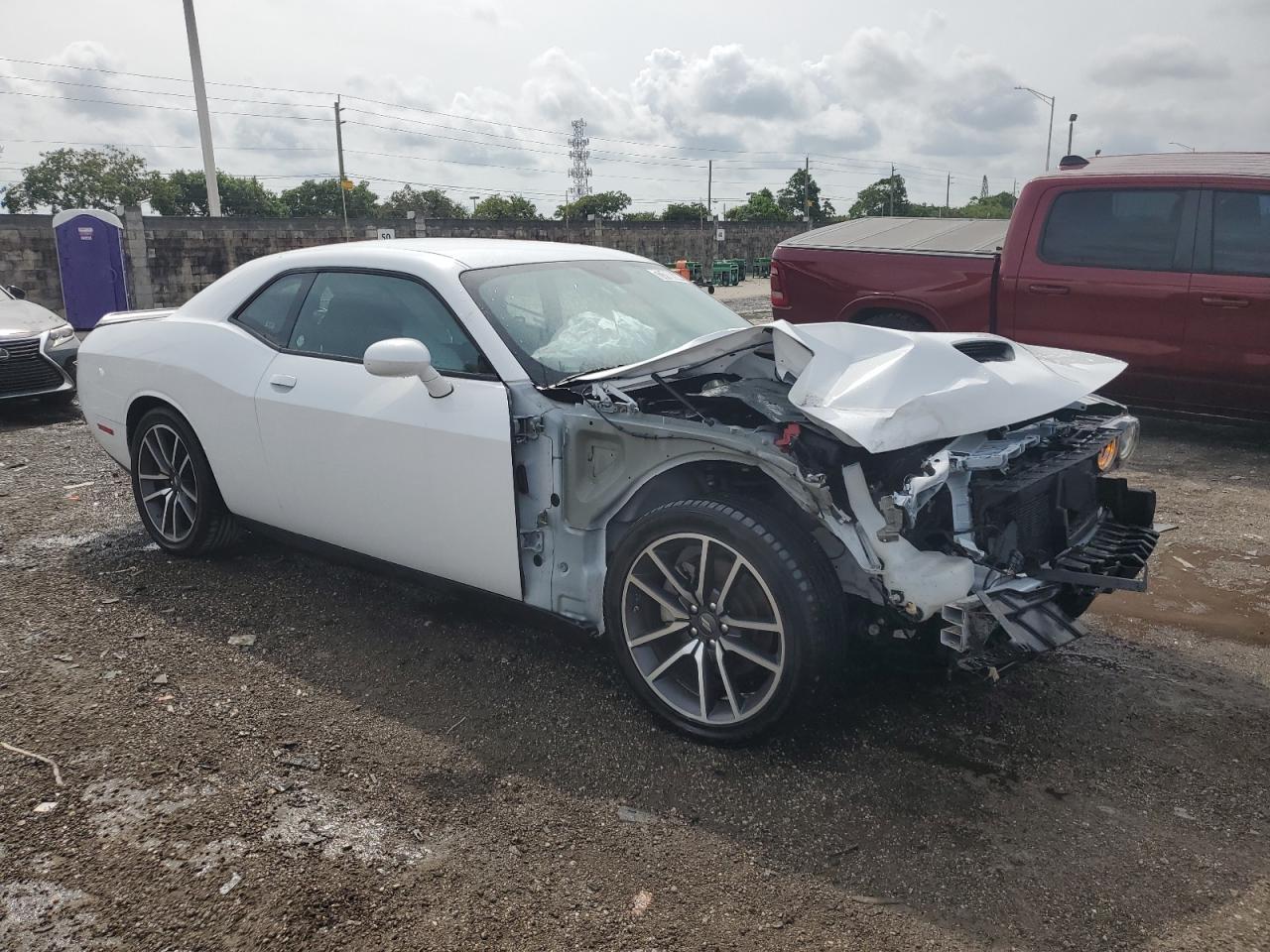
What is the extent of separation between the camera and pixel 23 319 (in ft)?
28.9

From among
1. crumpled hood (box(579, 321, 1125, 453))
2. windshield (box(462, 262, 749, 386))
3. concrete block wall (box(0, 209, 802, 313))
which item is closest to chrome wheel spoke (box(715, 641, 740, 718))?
crumpled hood (box(579, 321, 1125, 453))

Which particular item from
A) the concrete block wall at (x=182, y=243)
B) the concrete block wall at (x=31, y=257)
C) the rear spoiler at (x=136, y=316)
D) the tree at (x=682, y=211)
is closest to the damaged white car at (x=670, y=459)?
→ the rear spoiler at (x=136, y=316)

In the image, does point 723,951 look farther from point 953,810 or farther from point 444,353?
point 444,353

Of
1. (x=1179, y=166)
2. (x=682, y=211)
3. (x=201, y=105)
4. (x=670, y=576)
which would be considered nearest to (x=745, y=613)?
(x=670, y=576)

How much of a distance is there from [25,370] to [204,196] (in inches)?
4097

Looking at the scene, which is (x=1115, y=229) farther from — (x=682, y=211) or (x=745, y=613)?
(x=682, y=211)

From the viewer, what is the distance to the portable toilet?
16938 mm

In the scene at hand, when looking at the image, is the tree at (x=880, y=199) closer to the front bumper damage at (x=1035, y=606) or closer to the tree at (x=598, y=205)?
the tree at (x=598, y=205)

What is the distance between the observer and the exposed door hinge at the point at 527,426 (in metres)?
3.20

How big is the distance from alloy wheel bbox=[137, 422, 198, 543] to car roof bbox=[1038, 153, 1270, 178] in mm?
6069

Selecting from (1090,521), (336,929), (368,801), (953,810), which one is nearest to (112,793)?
(368,801)

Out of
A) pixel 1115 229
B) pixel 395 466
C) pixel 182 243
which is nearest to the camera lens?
pixel 395 466

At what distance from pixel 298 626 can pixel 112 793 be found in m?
1.23

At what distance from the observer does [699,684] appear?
9.71 ft
